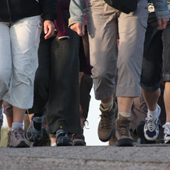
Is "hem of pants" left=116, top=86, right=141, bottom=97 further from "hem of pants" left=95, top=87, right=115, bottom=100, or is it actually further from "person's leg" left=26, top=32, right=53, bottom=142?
"person's leg" left=26, top=32, right=53, bottom=142

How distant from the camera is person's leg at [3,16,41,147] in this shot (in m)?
4.92

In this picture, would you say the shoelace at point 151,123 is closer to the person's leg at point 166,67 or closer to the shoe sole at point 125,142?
the person's leg at point 166,67

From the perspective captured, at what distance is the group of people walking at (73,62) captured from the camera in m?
4.94

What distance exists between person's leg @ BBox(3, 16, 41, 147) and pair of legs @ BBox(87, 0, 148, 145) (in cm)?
77

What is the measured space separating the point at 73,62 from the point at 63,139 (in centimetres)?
88

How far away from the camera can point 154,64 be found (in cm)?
649

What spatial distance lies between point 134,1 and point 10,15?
1232mm

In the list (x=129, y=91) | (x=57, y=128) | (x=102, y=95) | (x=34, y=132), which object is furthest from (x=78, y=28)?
(x=34, y=132)

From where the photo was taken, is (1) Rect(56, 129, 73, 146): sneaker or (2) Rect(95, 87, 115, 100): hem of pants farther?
(2) Rect(95, 87, 115, 100): hem of pants

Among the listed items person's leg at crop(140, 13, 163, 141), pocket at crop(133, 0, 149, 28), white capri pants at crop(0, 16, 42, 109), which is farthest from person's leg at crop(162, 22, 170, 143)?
white capri pants at crop(0, 16, 42, 109)

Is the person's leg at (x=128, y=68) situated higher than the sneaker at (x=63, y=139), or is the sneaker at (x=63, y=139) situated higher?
the person's leg at (x=128, y=68)

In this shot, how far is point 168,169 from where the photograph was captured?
10.4ft

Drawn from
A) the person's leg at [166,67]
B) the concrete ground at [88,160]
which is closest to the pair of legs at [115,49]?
the person's leg at [166,67]

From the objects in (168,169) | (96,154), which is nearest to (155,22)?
(96,154)
